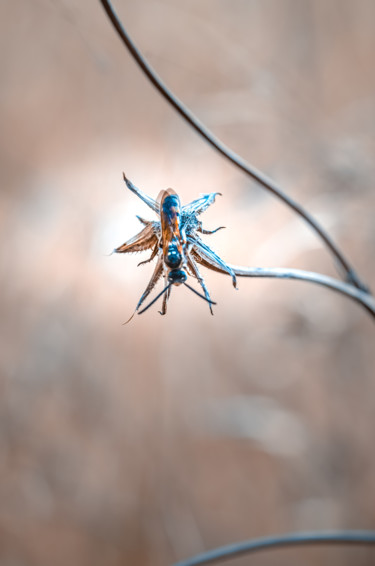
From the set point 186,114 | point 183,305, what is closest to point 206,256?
point 186,114

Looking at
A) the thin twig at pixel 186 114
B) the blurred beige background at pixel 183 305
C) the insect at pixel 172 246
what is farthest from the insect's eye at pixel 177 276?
the blurred beige background at pixel 183 305

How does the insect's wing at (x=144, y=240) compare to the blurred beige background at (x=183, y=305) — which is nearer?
the insect's wing at (x=144, y=240)

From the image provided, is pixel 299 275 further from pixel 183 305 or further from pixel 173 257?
pixel 183 305

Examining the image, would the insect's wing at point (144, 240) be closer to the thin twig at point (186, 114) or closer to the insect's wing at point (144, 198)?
the insect's wing at point (144, 198)

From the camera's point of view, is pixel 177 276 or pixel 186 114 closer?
pixel 177 276

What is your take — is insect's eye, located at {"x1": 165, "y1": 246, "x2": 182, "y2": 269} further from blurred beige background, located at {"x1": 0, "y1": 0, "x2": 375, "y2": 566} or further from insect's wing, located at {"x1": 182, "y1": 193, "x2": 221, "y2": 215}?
blurred beige background, located at {"x1": 0, "y1": 0, "x2": 375, "y2": 566}

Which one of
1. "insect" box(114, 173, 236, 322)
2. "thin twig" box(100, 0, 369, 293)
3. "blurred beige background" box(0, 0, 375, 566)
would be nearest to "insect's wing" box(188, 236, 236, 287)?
"insect" box(114, 173, 236, 322)
